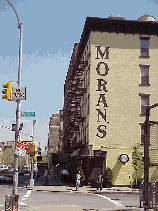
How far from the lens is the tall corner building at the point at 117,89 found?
4344cm

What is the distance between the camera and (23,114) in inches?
798

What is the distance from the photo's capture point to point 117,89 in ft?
147

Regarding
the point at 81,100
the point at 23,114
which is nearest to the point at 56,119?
the point at 81,100

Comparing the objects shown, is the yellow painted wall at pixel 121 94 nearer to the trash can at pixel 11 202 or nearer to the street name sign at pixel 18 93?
the street name sign at pixel 18 93

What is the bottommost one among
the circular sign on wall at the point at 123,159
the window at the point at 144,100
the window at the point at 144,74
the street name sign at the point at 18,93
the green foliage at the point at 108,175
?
the green foliage at the point at 108,175

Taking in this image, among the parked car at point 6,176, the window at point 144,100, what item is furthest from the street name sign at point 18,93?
the parked car at point 6,176

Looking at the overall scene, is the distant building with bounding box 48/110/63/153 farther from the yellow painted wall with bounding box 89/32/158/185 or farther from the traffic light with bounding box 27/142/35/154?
the traffic light with bounding box 27/142/35/154

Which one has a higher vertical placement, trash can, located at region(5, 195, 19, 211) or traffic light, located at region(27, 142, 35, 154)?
traffic light, located at region(27, 142, 35, 154)

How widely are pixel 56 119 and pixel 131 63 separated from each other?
112 metres

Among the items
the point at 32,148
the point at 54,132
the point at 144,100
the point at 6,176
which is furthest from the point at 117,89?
the point at 54,132

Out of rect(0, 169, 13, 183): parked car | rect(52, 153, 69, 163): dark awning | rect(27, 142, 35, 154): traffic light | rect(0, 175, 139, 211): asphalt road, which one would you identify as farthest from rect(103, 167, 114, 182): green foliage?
rect(27, 142, 35, 154): traffic light

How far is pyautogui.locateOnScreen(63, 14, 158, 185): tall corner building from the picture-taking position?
43438 mm

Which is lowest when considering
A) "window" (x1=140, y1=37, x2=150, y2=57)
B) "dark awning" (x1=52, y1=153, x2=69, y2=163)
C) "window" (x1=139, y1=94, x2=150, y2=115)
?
"dark awning" (x1=52, y1=153, x2=69, y2=163)

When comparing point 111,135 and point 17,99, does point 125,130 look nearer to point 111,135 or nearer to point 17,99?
point 111,135
